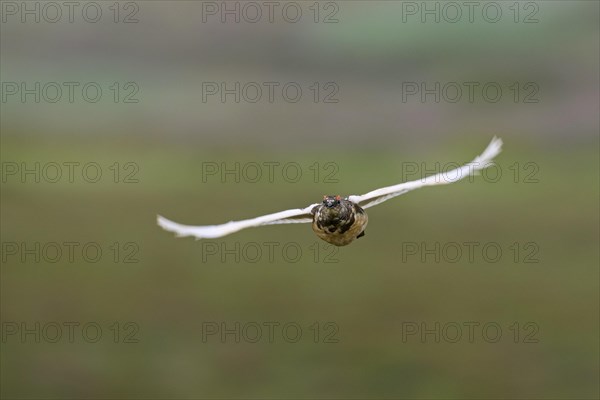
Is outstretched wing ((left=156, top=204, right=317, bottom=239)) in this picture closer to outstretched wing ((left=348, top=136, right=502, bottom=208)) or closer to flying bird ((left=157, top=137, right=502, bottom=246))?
flying bird ((left=157, top=137, right=502, bottom=246))

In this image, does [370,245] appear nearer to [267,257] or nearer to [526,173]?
[267,257]

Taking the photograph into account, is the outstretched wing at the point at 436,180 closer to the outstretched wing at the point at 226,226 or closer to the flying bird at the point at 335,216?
the flying bird at the point at 335,216

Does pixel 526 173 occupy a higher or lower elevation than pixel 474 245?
higher

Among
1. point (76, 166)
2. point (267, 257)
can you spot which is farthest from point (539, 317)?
point (76, 166)

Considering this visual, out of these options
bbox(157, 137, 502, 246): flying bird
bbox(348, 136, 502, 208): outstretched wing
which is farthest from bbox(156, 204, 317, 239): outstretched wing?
bbox(348, 136, 502, 208): outstretched wing

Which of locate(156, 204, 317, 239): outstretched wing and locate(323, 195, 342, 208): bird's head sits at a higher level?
locate(323, 195, 342, 208): bird's head

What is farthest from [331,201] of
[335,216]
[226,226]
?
[226,226]

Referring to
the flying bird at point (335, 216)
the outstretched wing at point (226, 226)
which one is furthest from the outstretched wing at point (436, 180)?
the outstretched wing at point (226, 226)

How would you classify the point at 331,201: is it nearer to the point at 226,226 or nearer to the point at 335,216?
the point at 335,216
